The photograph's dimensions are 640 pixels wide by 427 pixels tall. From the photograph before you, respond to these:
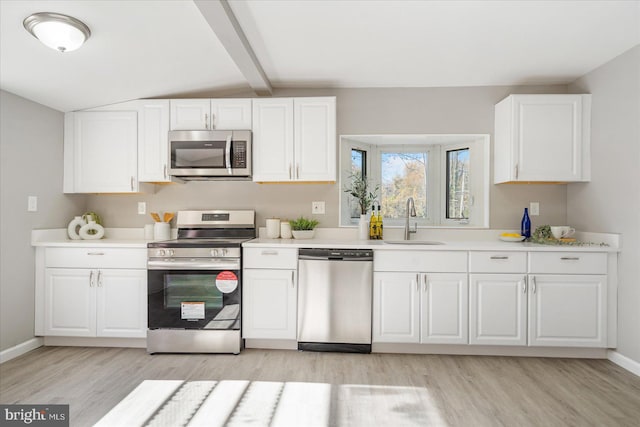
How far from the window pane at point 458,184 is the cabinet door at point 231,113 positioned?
2149 mm

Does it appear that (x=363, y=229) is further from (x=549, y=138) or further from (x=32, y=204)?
(x=32, y=204)

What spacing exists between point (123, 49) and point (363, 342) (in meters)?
2.79

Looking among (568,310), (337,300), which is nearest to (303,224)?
(337,300)

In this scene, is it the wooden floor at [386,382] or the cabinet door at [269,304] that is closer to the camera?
the wooden floor at [386,382]

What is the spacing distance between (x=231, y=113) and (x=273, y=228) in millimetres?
1119

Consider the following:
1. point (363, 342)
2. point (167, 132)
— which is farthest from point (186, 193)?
point (363, 342)

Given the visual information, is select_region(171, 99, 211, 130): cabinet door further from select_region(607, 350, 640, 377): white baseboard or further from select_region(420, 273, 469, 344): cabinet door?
select_region(607, 350, 640, 377): white baseboard

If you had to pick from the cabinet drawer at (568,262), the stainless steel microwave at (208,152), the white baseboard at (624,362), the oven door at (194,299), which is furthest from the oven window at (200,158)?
the white baseboard at (624,362)

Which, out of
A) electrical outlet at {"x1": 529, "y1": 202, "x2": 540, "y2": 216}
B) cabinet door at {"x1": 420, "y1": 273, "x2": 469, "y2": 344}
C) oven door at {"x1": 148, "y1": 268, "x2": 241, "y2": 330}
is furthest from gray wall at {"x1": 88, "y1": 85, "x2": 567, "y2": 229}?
cabinet door at {"x1": 420, "y1": 273, "x2": 469, "y2": 344}

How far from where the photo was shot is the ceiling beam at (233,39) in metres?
1.95

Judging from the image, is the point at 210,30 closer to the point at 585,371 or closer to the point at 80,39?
the point at 80,39

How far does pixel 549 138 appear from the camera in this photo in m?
2.99

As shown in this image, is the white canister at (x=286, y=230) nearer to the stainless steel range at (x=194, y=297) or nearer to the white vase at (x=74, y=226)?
the stainless steel range at (x=194, y=297)

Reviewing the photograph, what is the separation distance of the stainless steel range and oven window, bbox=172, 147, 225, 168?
723mm
